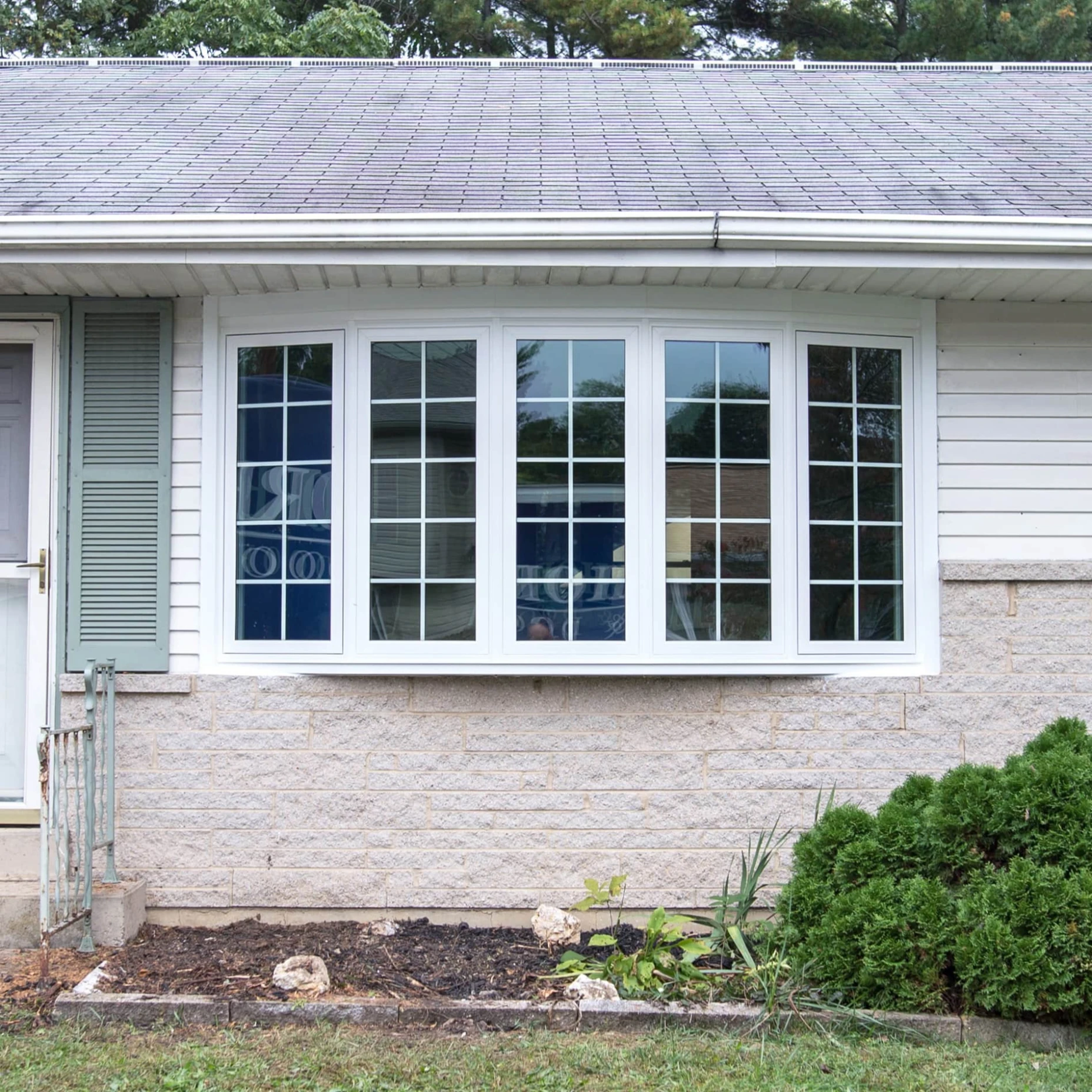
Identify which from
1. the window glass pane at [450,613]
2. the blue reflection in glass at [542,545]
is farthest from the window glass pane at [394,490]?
the blue reflection in glass at [542,545]

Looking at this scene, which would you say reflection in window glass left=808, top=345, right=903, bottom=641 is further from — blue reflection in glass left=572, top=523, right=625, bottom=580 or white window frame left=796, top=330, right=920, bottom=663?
blue reflection in glass left=572, top=523, right=625, bottom=580

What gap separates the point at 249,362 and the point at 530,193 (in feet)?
4.56

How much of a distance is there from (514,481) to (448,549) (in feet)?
1.30

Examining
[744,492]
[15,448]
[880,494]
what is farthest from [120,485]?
[880,494]

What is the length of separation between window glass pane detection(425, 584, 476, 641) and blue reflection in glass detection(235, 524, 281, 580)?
676 millimetres

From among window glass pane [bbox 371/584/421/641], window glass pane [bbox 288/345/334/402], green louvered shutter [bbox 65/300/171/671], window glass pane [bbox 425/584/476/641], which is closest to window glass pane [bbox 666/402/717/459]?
window glass pane [bbox 425/584/476/641]

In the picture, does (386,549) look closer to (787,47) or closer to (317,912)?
(317,912)

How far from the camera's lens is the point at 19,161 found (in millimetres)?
5301

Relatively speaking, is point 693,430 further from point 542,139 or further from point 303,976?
point 303,976

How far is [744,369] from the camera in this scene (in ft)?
15.7

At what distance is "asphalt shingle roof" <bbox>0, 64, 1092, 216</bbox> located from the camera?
4.67 metres

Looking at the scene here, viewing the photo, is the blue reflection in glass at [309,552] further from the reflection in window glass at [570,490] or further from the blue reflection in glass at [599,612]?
the blue reflection in glass at [599,612]

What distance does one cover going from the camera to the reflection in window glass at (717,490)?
4.71 m

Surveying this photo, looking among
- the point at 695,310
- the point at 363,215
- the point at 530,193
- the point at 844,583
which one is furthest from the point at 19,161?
the point at 844,583
